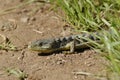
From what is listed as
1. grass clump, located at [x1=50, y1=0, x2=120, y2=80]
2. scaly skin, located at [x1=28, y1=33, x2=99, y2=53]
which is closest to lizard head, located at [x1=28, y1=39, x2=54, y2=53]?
scaly skin, located at [x1=28, y1=33, x2=99, y2=53]

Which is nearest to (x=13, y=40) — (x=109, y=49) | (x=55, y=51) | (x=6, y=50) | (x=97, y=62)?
(x=6, y=50)

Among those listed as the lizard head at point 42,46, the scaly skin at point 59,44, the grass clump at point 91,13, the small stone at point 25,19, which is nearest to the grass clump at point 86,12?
the grass clump at point 91,13

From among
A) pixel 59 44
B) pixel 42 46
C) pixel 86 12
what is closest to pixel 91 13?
pixel 86 12

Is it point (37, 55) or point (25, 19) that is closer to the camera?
point (37, 55)

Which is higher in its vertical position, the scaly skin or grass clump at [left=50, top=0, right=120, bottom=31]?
grass clump at [left=50, top=0, right=120, bottom=31]

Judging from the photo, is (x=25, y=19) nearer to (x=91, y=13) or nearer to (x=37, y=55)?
(x=37, y=55)

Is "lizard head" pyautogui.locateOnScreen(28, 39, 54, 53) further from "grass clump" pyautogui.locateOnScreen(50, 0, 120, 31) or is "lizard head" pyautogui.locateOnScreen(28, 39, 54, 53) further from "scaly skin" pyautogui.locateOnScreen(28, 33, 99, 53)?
"grass clump" pyautogui.locateOnScreen(50, 0, 120, 31)

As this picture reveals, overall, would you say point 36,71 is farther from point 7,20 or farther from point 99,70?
point 7,20
